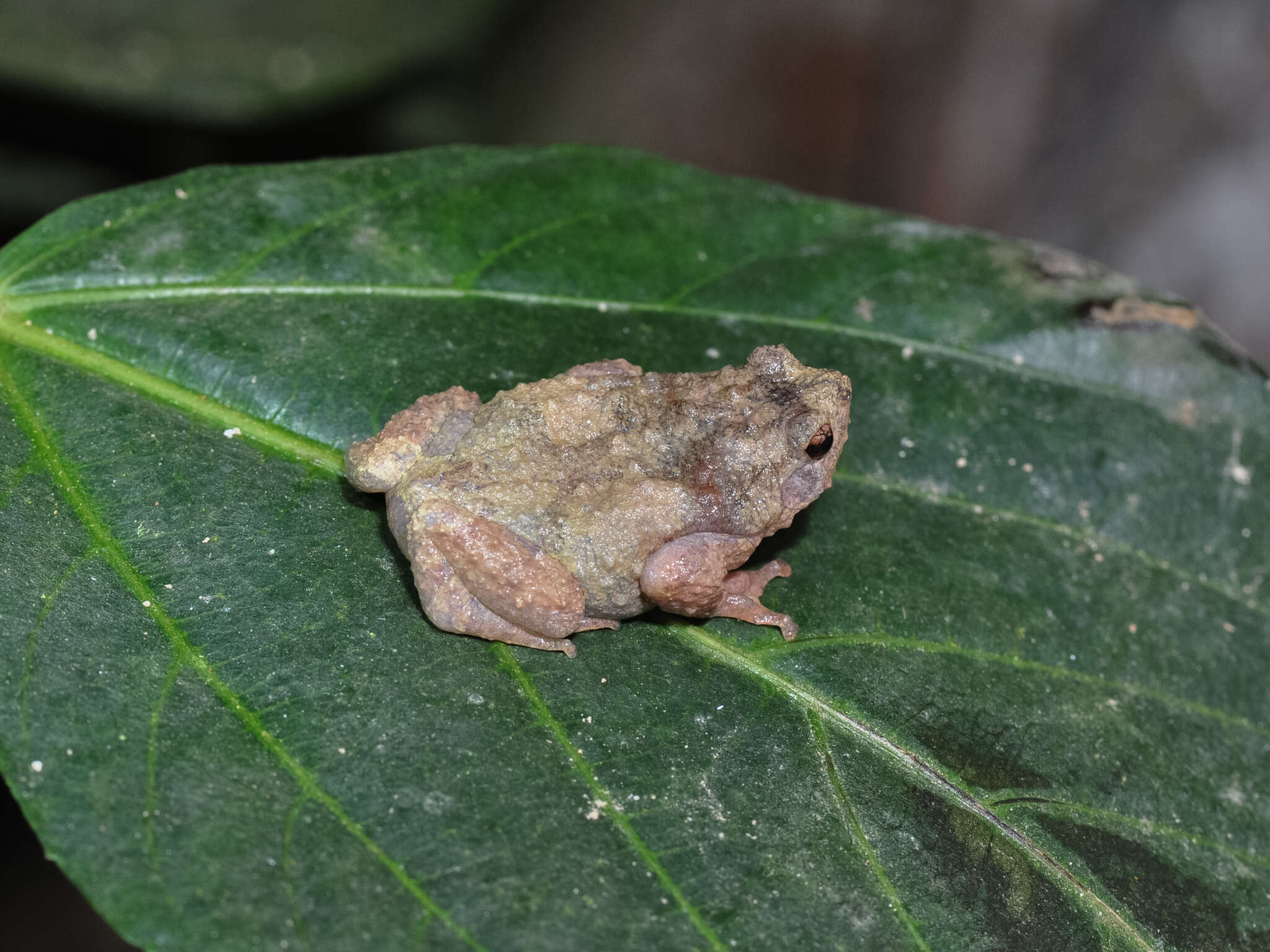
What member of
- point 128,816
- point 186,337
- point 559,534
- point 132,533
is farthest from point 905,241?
point 128,816

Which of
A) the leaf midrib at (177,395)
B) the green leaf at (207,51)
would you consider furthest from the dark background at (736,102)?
the leaf midrib at (177,395)

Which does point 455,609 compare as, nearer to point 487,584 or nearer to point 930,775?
point 487,584

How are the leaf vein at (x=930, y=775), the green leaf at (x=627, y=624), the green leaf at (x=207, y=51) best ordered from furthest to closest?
the green leaf at (x=207, y=51) → the leaf vein at (x=930, y=775) → the green leaf at (x=627, y=624)

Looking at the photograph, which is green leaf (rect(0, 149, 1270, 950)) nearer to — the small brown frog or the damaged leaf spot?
the damaged leaf spot

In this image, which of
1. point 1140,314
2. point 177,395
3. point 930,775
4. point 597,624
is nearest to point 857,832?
point 930,775

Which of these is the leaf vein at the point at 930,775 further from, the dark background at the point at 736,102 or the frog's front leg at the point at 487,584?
the dark background at the point at 736,102

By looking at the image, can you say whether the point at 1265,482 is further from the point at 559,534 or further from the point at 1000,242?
the point at 559,534

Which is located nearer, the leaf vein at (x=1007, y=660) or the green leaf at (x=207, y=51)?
the leaf vein at (x=1007, y=660)
